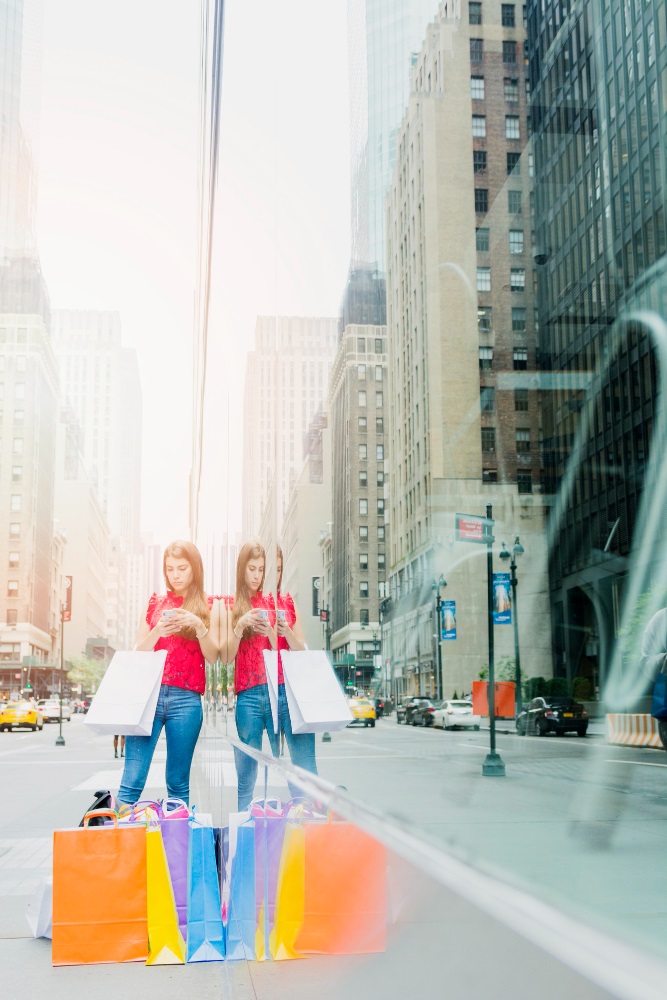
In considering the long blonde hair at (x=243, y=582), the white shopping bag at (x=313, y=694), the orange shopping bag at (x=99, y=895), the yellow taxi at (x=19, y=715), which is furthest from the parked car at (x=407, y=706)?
the yellow taxi at (x=19, y=715)

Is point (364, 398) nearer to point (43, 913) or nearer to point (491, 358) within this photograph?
point (491, 358)

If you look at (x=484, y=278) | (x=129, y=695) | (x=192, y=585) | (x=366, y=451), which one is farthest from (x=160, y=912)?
(x=484, y=278)

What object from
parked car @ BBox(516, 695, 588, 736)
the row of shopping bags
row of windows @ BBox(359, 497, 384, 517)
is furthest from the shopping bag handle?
row of windows @ BBox(359, 497, 384, 517)

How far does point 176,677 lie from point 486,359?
199 centimetres

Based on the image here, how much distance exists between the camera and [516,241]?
3.13 m

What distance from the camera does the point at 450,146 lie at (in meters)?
2.99

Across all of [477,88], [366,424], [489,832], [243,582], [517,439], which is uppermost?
[477,88]

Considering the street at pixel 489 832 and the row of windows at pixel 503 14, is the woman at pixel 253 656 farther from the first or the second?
the row of windows at pixel 503 14

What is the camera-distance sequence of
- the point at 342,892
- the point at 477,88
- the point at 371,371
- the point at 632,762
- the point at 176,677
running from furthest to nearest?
1. the point at 176,677
2. the point at 632,762
3. the point at 477,88
4. the point at 371,371
5. the point at 342,892

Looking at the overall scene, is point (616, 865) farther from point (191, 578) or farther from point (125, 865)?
point (191, 578)

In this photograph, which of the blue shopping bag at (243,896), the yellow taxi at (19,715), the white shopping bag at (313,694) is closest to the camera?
the blue shopping bag at (243,896)

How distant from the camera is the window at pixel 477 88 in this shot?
2.91m

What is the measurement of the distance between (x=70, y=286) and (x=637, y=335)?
700 centimetres

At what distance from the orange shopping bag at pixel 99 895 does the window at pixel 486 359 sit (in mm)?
1907
